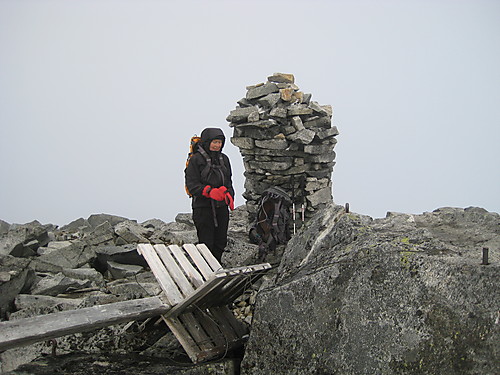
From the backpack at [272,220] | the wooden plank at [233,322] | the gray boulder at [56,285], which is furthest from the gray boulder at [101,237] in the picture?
the wooden plank at [233,322]

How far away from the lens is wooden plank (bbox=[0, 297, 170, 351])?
4081 mm

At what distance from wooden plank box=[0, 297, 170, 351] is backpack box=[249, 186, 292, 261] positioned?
4.98m

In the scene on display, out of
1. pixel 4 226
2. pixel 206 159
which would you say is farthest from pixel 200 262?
pixel 4 226

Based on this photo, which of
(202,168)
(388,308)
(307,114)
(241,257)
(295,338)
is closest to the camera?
(388,308)

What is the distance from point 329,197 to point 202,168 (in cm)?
408

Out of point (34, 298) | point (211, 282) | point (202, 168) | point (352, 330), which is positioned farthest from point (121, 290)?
point (352, 330)

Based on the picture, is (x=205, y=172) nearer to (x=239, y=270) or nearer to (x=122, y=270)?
(x=122, y=270)

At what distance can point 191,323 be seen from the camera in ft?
16.9

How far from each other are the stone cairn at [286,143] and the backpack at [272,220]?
71cm

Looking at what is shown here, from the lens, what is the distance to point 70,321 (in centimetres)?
435

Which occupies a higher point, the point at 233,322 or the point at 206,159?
the point at 206,159

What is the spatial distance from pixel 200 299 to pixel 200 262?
0.69 meters

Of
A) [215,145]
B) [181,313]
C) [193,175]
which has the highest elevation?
[215,145]

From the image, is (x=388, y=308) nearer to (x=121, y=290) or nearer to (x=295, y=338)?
(x=295, y=338)
